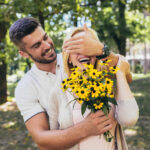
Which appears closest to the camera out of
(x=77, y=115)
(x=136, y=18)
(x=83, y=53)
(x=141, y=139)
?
(x=83, y=53)

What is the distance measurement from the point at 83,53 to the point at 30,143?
515 centimetres

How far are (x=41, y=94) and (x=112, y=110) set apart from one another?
2.55 feet

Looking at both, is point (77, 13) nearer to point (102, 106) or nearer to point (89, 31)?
point (89, 31)

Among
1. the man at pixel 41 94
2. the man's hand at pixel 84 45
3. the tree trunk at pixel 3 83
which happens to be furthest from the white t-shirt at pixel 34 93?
the tree trunk at pixel 3 83

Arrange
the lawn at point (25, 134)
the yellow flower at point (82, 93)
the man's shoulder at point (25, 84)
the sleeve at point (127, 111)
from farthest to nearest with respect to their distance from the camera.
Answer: the lawn at point (25, 134), the man's shoulder at point (25, 84), the sleeve at point (127, 111), the yellow flower at point (82, 93)

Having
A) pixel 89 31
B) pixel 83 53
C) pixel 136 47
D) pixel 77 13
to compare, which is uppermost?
pixel 77 13

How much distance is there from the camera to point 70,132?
5.96 feet

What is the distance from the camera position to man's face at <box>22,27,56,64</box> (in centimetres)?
→ 233

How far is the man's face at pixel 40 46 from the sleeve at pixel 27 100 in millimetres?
336

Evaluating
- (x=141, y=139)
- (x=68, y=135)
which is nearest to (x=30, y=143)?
(x=141, y=139)

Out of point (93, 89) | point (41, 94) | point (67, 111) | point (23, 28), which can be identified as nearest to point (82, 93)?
point (93, 89)

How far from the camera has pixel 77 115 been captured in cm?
190

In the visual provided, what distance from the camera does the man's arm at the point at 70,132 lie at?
1.77 metres

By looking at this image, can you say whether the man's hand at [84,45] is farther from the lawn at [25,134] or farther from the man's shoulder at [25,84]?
the lawn at [25,134]
